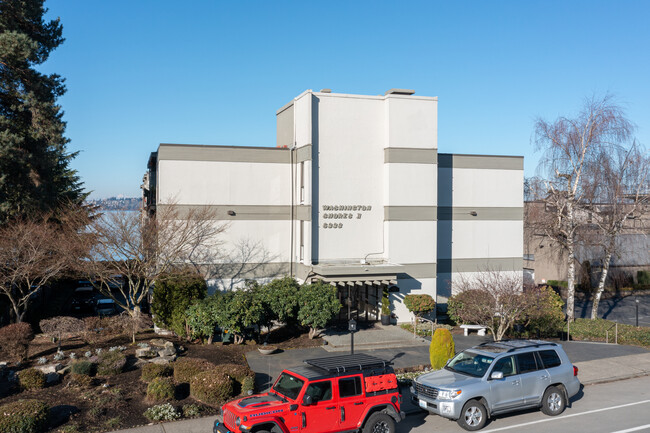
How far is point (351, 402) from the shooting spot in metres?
11.9

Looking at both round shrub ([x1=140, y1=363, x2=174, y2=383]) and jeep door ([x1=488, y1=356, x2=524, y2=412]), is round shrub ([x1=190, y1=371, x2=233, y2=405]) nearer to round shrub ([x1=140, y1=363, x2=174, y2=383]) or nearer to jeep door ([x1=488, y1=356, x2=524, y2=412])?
round shrub ([x1=140, y1=363, x2=174, y2=383])

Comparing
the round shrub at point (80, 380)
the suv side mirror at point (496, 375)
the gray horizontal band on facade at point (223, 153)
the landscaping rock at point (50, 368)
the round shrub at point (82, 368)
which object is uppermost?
the gray horizontal band on facade at point (223, 153)

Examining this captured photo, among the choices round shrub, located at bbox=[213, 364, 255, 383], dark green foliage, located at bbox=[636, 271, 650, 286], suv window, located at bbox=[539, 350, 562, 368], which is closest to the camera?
suv window, located at bbox=[539, 350, 562, 368]

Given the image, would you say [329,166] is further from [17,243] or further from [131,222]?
[17,243]

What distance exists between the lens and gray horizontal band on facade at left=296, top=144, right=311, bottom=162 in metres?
26.6

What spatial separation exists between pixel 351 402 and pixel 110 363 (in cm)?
965

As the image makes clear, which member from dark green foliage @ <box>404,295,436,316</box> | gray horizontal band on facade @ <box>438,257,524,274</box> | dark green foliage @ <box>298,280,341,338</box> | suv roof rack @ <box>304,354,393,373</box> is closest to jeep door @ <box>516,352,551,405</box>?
suv roof rack @ <box>304,354,393,373</box>

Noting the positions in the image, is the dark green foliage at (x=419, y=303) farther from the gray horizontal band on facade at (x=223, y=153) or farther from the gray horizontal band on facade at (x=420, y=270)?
the gray horizontal band on facade at (x=223, y=153)

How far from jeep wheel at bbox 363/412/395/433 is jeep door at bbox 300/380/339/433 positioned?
2.65 feet

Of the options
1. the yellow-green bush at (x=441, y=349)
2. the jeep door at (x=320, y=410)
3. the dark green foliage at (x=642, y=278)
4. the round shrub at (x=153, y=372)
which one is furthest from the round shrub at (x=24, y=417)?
the dark green foliage at (x=642, y=278)

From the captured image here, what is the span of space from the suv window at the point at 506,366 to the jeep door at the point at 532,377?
0.76 feet

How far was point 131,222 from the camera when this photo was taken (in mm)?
24000

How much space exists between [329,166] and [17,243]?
15369mm

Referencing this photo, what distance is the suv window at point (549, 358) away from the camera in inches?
577
